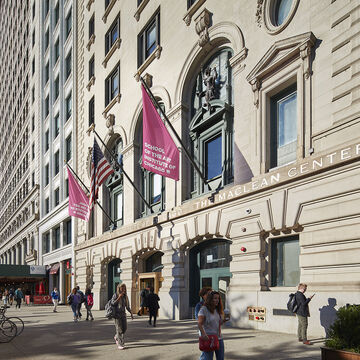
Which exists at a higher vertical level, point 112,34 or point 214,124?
A: point 112,34

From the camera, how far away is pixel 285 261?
1398cm

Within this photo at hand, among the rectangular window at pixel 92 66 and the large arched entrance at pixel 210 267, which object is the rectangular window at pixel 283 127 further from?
the rectangular window at pixel 92 66

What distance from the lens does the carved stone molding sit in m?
18.5

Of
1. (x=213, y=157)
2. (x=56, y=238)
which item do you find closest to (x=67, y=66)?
(x=56, y=238)

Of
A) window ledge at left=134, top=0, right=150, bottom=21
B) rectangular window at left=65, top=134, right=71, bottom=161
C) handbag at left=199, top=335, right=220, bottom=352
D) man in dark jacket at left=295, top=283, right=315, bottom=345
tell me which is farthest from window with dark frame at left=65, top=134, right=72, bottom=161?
handbag at left=199, top=335, right=220, bottom=352

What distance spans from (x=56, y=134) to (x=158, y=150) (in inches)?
1143

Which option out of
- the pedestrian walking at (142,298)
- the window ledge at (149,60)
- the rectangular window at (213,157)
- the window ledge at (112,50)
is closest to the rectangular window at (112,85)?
the window ledge at (112,50)

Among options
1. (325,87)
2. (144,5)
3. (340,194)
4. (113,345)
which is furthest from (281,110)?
(144,5)

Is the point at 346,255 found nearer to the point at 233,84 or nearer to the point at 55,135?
the point at 233,84

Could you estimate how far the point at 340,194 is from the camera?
459 inches

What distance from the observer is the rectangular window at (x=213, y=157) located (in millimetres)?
18250

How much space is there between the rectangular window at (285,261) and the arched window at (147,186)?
8236mm

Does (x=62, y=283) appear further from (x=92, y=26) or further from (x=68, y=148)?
(x=92, y=26)

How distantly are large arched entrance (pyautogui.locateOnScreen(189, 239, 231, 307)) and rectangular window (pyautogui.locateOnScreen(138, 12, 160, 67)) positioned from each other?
37.2 feet
